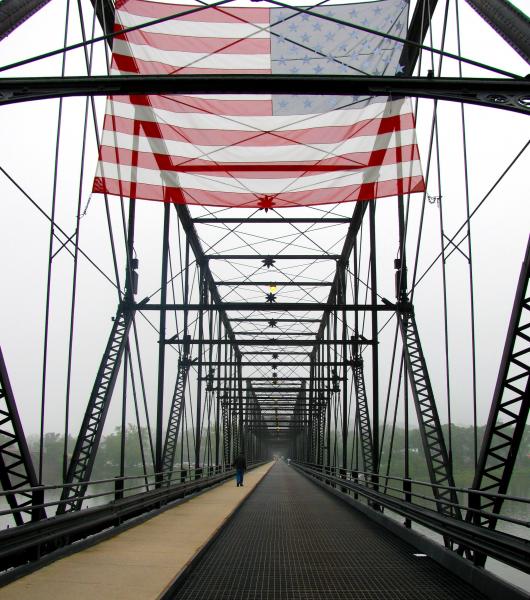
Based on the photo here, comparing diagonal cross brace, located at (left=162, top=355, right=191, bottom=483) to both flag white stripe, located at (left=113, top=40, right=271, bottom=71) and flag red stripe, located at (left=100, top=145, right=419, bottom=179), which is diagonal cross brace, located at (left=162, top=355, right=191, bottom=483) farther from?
flag white stripe, located at (left=113, top=40, right=271, bottom=71)

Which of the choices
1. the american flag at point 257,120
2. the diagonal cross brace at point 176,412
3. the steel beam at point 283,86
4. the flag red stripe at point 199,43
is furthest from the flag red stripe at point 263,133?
the diagonal cross brace at point 176,412

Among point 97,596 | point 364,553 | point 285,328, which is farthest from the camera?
point 285,328

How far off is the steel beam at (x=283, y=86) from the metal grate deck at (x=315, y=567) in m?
5.38

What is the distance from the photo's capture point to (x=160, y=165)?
1316cm

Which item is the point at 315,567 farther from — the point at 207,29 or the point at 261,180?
the point at 207,29

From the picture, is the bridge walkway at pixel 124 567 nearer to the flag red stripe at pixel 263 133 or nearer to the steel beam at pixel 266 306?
the flag red stripe at pixel 263 133

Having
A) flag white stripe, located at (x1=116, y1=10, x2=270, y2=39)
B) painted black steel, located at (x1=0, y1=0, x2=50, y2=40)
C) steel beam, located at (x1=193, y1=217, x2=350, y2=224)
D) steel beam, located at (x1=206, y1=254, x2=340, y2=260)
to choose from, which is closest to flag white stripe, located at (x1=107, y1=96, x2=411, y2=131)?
flag white stripe, located at (x1=116, y1=10, x2=270, y2=39)

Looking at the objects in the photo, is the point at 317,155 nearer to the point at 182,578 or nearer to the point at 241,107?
the point at 241,107

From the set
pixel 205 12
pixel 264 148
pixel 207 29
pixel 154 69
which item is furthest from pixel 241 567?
pixel 205 12

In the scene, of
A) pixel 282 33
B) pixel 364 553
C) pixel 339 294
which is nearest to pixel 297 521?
pixel 364 553

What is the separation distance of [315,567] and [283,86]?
19.4ft

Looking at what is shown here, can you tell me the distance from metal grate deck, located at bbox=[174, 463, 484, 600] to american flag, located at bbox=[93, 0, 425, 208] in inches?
258

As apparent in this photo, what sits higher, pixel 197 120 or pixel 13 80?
pixel 197 120

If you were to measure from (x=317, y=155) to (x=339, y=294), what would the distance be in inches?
827
